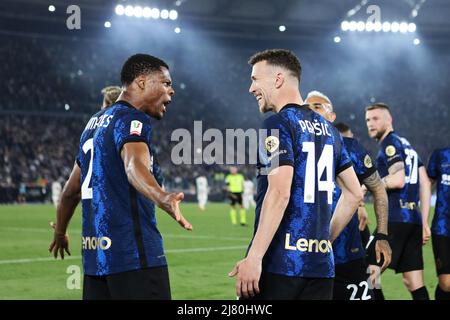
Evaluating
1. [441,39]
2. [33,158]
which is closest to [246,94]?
[441,39]

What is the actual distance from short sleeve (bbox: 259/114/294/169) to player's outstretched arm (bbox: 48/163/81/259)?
1.53 m

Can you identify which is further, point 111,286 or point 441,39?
point 441,39

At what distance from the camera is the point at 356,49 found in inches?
2053

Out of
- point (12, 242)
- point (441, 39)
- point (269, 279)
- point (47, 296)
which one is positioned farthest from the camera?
point (441, 39)

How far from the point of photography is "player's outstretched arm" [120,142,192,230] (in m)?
3.70

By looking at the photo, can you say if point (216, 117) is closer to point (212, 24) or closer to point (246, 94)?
point (246, 94)

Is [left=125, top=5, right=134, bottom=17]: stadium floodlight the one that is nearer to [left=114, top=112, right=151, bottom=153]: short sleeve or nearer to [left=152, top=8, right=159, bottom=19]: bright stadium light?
[left=152, top=8, right=159, bottom=19]: bright stadium light

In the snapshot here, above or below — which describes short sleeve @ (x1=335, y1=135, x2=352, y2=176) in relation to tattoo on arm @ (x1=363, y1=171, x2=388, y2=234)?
above

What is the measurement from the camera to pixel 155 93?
4453mm

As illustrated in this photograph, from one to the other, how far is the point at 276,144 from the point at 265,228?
1.59 feet

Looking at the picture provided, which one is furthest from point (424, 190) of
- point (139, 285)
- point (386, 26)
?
point (386, 26)

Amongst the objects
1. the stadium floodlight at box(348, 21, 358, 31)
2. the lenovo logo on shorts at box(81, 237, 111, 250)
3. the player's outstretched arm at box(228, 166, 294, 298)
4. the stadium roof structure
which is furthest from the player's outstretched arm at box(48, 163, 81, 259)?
the stadium floodlight at box(348, 21, 358, 31)

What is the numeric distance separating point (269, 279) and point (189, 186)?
41265 millimetres
